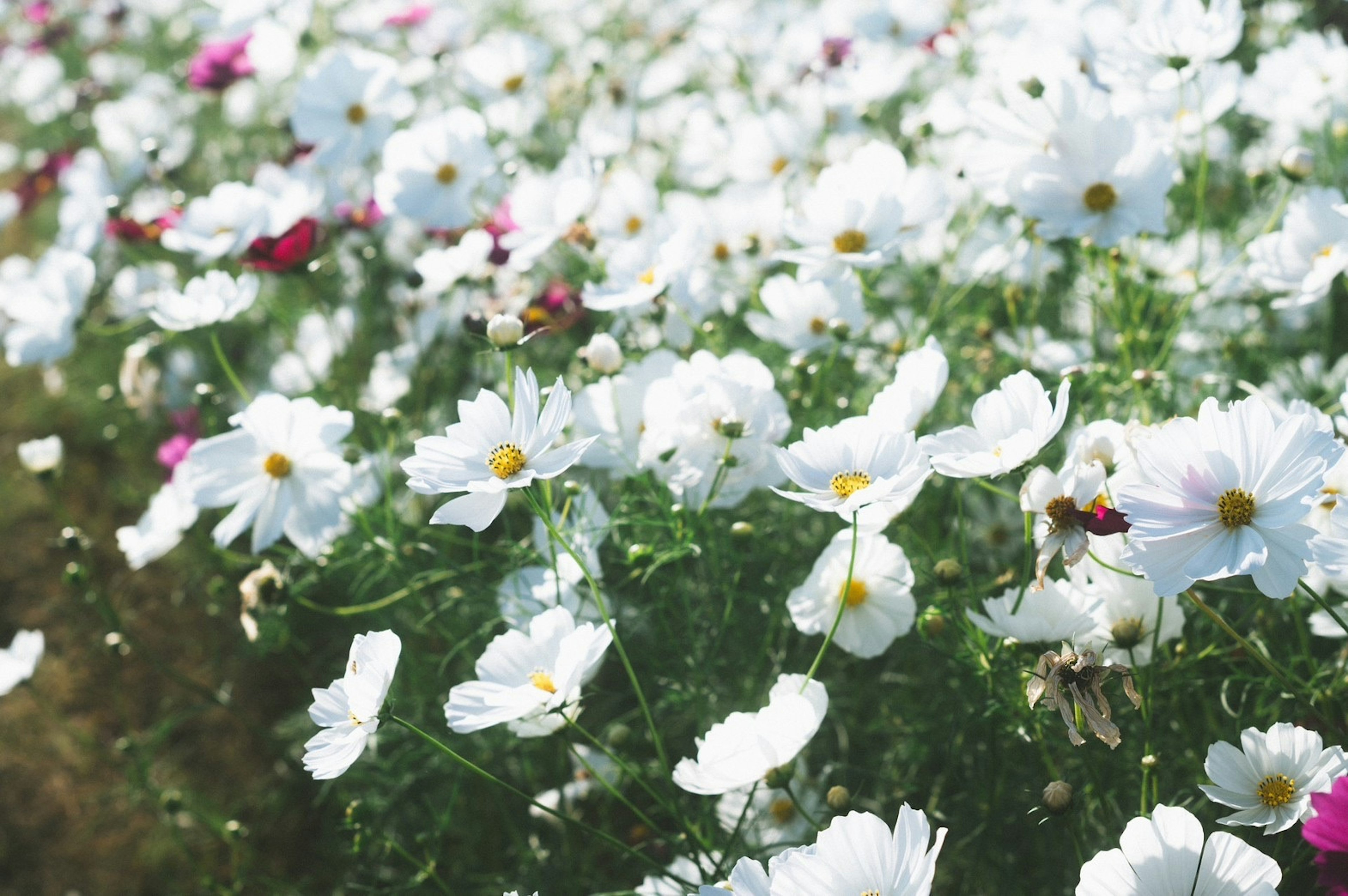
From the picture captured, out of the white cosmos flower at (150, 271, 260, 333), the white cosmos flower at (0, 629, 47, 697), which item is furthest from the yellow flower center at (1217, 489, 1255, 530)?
the white cosmos flower at (0, 629, 47, 697)

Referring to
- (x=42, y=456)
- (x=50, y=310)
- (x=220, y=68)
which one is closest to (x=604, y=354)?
(x=42, y=456)

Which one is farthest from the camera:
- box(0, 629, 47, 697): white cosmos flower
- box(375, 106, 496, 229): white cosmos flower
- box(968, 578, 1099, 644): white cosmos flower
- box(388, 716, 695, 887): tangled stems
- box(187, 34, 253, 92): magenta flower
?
box(187, 34, 253, 92): magenta flower

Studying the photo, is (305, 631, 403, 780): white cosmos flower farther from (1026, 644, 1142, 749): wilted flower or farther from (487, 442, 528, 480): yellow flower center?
(1026, 644, 1142, 749): wilted flower

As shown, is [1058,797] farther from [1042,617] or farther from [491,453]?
[491,453]

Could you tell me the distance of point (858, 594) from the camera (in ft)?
3.39

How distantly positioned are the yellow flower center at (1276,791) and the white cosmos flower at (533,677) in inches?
19.4

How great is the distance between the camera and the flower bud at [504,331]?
3.24 feet

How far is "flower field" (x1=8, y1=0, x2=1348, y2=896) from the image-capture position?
0.85 metres

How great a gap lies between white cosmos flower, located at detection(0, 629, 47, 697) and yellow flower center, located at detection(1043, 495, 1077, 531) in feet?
3.87

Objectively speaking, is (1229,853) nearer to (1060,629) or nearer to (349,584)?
(1060,629)

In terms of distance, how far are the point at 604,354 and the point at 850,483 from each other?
337 mm

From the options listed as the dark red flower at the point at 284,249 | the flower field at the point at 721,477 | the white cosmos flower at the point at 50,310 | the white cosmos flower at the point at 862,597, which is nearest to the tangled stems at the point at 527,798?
the flower field at the point at 721,477

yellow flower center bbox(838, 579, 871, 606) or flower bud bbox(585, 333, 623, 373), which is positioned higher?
flower bud bbox(585, 333, 623, 373)

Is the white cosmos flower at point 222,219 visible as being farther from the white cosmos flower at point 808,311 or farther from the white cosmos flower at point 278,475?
the white cosmos flower at point 808,311
